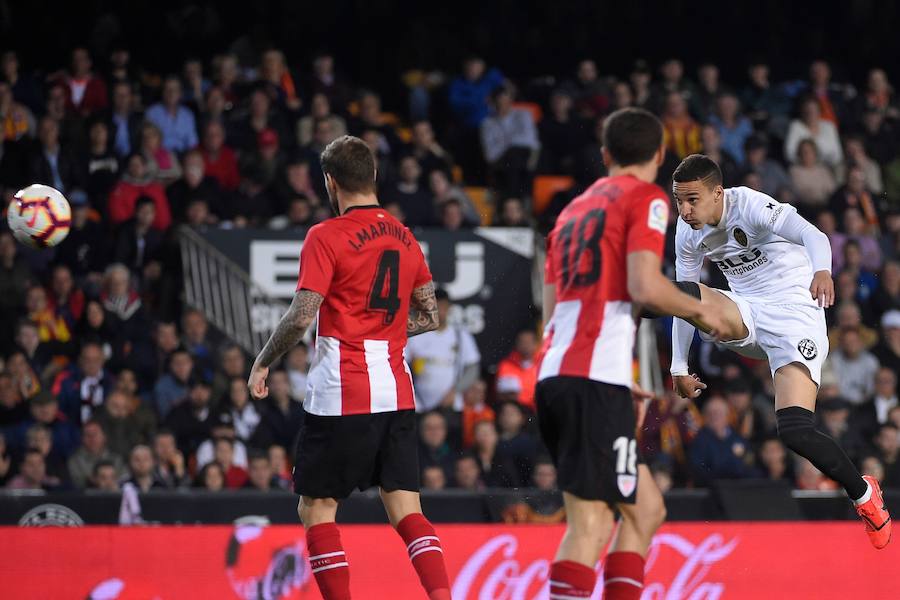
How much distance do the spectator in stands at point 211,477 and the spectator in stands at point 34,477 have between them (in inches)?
44.7

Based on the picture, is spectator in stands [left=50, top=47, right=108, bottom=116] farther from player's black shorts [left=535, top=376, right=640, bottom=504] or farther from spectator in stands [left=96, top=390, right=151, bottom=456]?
player's black shorts [left=535, top=376, right=640, bottom=504]

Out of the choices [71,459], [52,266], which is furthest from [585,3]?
[71,459]

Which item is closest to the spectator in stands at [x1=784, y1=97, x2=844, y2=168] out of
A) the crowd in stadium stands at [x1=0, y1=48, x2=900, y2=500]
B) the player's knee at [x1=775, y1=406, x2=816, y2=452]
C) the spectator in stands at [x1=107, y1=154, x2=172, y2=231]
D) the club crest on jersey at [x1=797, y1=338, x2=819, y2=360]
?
the crowd in stadium stands at [x1=0, y1=48, x2=900, y2=500]

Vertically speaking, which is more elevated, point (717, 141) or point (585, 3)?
point (585, 3)

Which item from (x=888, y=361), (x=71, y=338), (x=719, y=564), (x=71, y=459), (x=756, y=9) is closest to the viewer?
(x=719, y=564)

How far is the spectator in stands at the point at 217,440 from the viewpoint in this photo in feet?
37.2

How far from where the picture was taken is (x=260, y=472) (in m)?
10.9

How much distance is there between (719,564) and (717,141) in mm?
6673

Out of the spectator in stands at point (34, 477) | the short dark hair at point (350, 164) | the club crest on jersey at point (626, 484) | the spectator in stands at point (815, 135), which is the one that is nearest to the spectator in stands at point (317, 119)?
the spectator in stands at point (34, 477)

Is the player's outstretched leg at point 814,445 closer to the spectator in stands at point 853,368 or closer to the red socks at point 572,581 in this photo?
the red socks at point 572,581

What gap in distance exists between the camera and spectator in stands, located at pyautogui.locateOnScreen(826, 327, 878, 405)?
13133mm

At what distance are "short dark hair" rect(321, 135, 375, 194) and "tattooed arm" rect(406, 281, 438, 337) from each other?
0.57m

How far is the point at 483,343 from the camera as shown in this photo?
12.8 metres

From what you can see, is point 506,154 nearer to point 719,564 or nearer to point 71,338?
point 71,338
